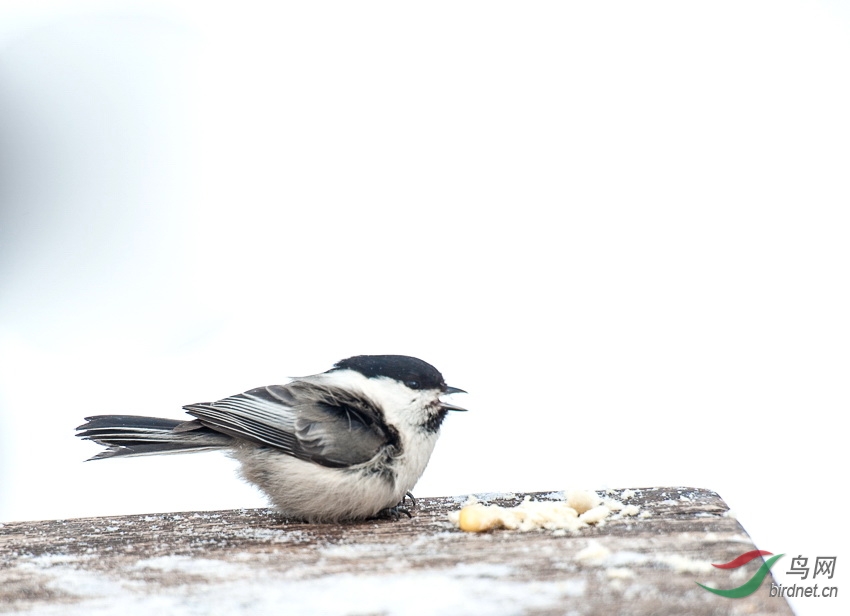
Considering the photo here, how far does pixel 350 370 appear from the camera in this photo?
2139 mm

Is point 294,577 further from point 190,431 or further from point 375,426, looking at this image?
point 190,431

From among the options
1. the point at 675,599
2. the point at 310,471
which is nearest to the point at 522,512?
the point at 310,471

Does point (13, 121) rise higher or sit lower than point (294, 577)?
higher

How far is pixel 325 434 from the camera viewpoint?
1.99 m

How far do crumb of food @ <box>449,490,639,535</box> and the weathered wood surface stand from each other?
27mm

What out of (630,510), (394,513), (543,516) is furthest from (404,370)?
(630,510)

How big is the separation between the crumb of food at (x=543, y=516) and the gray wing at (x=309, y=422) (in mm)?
260

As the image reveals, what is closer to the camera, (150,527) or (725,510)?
(725,510)

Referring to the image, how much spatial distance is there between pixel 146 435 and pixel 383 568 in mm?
819

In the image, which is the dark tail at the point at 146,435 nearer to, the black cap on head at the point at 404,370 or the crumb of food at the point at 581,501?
the black cap on head at the point at 404,370

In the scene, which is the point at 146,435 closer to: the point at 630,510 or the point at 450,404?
the point at 450,404

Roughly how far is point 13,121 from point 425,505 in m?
1.42

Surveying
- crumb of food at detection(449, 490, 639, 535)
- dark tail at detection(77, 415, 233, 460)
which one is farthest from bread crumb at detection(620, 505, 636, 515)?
dark tail at detection(77, 415, 233, 460)

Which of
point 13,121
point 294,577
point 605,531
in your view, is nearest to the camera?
A: point 294,577
